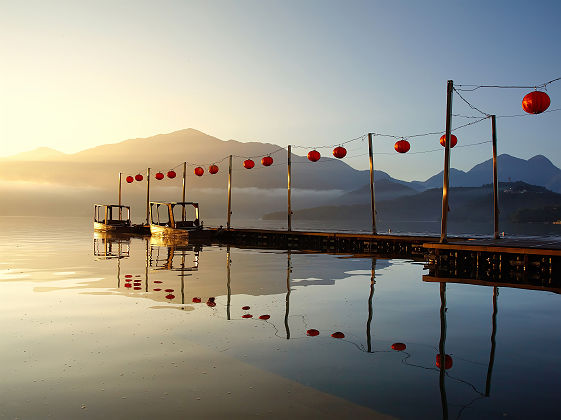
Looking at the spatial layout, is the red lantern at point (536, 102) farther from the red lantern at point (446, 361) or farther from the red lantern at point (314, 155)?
the red lantern at point (314, 155)

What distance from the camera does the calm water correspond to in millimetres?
5957

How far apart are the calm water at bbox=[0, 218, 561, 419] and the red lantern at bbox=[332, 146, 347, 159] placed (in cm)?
1102

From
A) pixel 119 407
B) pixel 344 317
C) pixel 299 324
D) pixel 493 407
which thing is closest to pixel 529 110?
pixel 344 317

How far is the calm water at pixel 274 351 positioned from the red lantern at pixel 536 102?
224 inches

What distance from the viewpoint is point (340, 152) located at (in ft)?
87.4

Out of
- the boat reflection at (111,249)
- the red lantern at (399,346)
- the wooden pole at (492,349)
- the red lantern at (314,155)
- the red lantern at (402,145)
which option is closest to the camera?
the wooden pole at (492,349)

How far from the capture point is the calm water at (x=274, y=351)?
596cm

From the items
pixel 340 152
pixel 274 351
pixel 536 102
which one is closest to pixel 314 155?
pixel 340 152

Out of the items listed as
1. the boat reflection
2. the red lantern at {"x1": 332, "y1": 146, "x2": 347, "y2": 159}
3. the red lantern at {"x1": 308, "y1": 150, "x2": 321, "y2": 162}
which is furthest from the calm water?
the boat reflection

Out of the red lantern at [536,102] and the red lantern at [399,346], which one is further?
the red lantern at [536,102]

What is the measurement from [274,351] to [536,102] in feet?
40.7

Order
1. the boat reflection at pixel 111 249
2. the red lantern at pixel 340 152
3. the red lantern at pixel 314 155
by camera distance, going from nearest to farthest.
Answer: the red lantern at pixel 340 152 < the red lantern at pixel 314 155 < the boat reflection at pixel 111 249

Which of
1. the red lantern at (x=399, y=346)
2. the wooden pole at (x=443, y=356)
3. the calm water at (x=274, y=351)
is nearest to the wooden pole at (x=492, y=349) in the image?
the calm water at (x=274, y=351)

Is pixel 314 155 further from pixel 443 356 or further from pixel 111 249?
pixel 443 356
